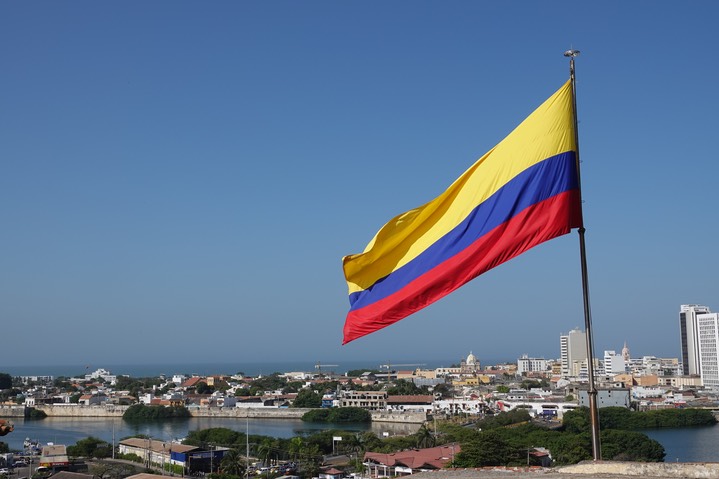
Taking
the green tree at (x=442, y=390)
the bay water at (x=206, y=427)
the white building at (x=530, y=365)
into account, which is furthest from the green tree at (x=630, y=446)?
the white building at (x=530, y=365)

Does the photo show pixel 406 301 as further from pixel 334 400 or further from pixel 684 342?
pixel 684 342

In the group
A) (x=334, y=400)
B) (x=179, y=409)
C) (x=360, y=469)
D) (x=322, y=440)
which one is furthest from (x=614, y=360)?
(x=360, y=469)

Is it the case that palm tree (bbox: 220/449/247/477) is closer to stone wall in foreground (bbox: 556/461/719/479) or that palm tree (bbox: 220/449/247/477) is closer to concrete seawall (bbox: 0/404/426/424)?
stone wall in foreground (bbox: 556/461/719/479)

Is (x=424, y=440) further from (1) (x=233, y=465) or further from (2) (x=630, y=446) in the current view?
(1) (x=233, y=465)

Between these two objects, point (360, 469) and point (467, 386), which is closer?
point (360, 469)

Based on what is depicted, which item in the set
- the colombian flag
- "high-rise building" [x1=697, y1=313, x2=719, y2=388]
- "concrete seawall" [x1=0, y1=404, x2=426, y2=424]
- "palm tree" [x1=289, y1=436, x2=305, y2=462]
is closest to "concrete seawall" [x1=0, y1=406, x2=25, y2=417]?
"concrete seawall" [x1=0, y1=404, x2=426, y2=424]

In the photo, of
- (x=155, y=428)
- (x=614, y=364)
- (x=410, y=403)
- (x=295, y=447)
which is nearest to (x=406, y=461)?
(x=295, y=447)
